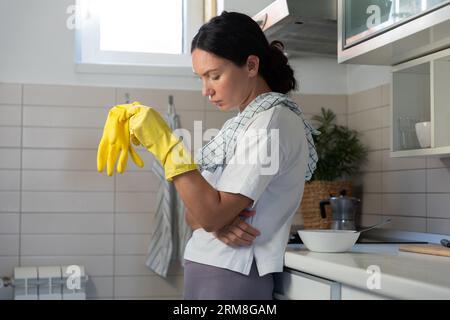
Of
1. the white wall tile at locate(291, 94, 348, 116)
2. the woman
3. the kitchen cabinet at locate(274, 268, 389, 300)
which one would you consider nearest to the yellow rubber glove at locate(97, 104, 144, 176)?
the woman

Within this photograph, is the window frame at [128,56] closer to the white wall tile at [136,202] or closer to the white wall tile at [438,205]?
the white wall tile at [136,202]

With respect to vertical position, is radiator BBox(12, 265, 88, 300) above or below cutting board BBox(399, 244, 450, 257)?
below

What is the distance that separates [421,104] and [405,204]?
20.9 inches

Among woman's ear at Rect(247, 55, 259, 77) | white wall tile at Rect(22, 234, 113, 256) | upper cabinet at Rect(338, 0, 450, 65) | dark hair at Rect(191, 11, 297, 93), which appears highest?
upper cabinet at Rect(338, 0, 450, 65)

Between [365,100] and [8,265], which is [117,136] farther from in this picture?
[365,100]

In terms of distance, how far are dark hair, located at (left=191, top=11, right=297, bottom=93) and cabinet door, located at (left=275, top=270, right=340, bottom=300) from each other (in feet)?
1.45

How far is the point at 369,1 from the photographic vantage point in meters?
2.11

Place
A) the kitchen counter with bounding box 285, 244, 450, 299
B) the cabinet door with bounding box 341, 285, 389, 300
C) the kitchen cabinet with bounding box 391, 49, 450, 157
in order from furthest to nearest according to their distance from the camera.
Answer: the kitchen cabinet with bounding box 391, 49, 450, 157, the cabinet door with bounding box 341, 285, 389, 300, the kitchen counter with bounding box 285, 244, 450, 299

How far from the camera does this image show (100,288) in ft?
9.11

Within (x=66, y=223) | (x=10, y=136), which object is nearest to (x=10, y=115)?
(x=10, y=136)

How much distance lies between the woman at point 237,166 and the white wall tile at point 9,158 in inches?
53.2

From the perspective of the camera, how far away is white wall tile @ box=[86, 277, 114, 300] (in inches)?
109

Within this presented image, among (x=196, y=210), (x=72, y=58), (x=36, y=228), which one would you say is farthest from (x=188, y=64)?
(x=196, y=210)

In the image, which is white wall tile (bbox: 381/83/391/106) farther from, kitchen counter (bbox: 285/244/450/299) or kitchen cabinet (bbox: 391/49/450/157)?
kitchen counter (bbox: 285/244/450/299)
